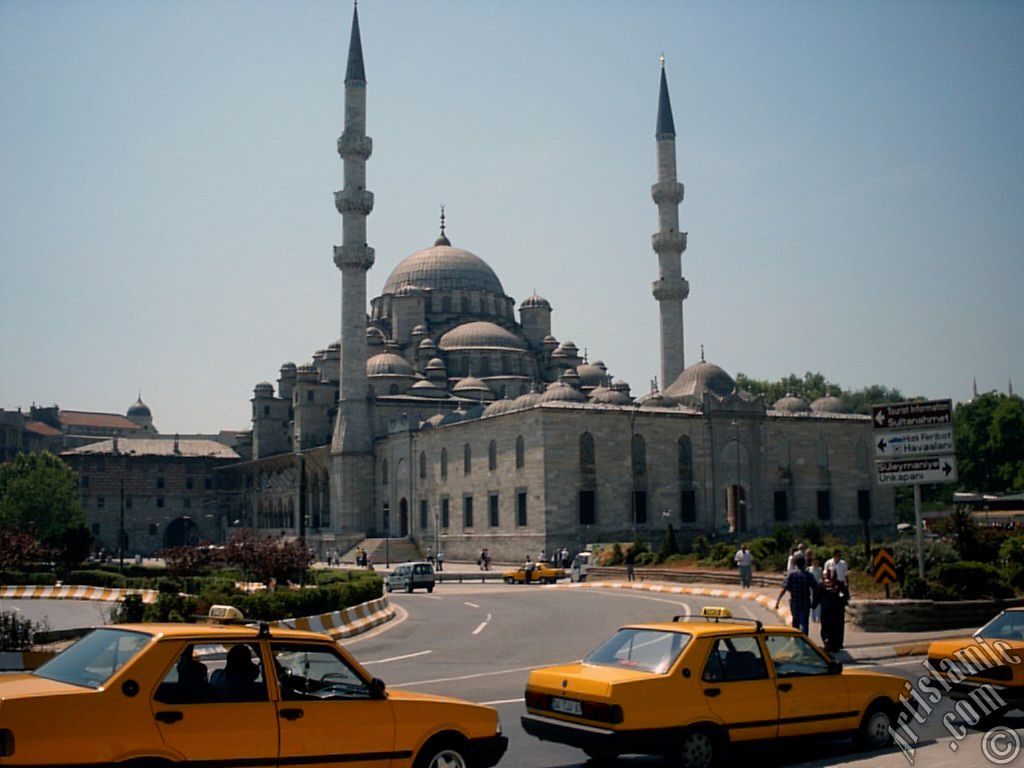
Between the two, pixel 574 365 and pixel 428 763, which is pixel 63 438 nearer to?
pixel 574 365

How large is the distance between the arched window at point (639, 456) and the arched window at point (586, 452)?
9.20ft

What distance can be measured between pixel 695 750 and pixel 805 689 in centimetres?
136

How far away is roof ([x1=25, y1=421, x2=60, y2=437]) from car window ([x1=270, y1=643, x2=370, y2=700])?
10557 centimetres

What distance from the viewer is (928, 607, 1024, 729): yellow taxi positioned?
1077cm

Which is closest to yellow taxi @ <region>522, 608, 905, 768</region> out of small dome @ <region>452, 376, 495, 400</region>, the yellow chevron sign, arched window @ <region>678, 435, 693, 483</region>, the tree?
the yellow chevron sign

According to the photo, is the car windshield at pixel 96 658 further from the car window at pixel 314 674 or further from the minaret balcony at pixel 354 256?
the minaret balcony at pixel 354 256

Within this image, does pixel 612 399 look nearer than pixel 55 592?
No

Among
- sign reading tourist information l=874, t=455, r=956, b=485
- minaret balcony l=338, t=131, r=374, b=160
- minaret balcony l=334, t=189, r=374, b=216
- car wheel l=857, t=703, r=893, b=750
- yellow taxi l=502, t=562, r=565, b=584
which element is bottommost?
yellow taxi l=502, t=562, r=565, b=584

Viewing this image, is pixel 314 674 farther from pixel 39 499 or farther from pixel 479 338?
pixel 479 338

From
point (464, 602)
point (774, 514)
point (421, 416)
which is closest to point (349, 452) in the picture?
point (421, 416)

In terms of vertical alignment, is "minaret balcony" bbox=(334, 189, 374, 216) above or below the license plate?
above

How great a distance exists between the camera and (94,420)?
418 ft

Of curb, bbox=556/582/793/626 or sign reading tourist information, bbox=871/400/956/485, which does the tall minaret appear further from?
sign reading tourist information, bbox=871/400/956/485

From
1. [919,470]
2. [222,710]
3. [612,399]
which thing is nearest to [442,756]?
[222,710]
